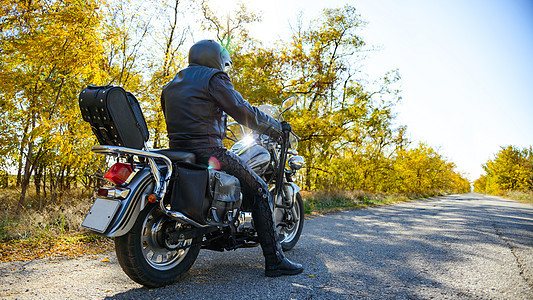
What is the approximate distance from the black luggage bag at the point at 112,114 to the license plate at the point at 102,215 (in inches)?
15.6

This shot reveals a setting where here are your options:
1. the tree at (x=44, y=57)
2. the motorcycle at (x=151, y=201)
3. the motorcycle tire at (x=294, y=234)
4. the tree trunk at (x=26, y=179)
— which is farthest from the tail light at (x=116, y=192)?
the tree trunk at (x=26, y=179)

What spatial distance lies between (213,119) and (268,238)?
1.16m

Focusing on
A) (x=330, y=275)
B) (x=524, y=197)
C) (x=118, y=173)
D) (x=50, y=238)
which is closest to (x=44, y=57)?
(x=50, y=238)

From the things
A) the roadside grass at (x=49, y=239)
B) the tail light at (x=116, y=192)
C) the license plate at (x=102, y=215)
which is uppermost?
the tail light at (x=116, y=192)

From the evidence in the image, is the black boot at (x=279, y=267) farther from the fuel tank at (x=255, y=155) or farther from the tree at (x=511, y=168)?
the tree at (x=511, y=168)

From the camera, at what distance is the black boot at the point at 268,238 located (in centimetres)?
285

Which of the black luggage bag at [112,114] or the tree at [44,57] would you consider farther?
the tree at [44,57]

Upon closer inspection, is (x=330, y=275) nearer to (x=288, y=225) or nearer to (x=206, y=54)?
(x=288, y=225)

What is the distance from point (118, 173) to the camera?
2.23 meters

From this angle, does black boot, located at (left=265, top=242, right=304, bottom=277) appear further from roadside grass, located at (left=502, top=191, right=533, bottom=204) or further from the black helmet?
roadside grass, located at (left=502, top=191, right=533, bottom=204)

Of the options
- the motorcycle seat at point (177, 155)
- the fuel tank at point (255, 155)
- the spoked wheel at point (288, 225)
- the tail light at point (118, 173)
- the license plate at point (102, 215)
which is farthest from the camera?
the spoked wheel at point (288, 225)

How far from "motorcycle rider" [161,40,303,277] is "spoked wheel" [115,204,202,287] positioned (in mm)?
572

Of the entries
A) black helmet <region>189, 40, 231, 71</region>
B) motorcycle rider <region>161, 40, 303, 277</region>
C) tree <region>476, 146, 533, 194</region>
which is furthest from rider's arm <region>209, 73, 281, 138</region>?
tree <region>476, 146, 533, 194</region>

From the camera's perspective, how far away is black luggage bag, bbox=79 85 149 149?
2.09 meters
